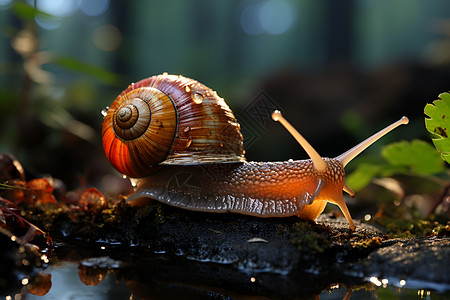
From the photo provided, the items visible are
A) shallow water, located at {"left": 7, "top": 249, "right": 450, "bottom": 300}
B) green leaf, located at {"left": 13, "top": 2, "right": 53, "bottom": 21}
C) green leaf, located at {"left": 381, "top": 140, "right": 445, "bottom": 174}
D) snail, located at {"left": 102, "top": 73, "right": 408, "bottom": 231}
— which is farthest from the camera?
green leaf, located at {"left": 13, "top": 2, "right": 53, "bottom": 21}

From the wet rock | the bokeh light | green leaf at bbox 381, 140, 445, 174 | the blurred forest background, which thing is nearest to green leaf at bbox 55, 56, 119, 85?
the blurred forest background

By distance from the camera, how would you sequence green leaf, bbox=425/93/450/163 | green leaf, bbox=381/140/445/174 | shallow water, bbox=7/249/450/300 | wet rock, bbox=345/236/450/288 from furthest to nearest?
1. green leaf, bbox=381/140/445/174
2. green leaf, bbox=425/93/450/163
3. wet rock, bbox=345/236/450/288
4. shallow water, bbox=7/249/450/300

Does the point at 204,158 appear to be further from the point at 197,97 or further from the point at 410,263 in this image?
the point at 410,263

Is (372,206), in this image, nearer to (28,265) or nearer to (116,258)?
(116,258)

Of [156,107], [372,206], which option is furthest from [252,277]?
[372,206]

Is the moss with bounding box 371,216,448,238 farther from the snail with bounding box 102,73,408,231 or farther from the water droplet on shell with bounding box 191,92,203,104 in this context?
the water droplet on shell with bounding box 191,92,203,104

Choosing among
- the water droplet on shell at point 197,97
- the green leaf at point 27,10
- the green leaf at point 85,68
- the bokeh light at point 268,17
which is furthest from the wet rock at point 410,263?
the bokeh light at point 268,17
